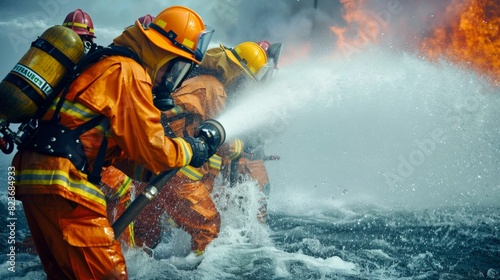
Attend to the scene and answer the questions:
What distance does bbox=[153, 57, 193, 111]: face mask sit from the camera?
10.5 feet

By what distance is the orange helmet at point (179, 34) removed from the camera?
3.16m

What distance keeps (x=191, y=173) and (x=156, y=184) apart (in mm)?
1851

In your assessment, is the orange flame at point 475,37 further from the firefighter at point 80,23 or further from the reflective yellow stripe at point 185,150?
the reflective yellow stripe at point 185,150

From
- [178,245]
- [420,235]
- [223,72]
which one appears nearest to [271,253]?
[178,245]

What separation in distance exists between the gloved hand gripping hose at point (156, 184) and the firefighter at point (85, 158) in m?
0.33

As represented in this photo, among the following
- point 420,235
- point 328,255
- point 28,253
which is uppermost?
point 420,235

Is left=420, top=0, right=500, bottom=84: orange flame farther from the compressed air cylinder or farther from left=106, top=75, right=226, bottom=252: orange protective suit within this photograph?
the compressed air cylinder

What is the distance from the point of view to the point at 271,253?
501 centimetres

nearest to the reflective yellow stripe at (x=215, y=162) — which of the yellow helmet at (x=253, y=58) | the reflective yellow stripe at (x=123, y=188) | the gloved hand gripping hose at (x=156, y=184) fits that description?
the reflective yellow stripe at (x=123, y=188)

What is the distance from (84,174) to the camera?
274cm

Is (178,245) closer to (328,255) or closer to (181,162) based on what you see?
(328,255)

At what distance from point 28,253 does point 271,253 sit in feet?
9.18

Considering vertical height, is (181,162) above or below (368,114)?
below

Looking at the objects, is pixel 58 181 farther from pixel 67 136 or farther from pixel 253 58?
pixel 253 58
